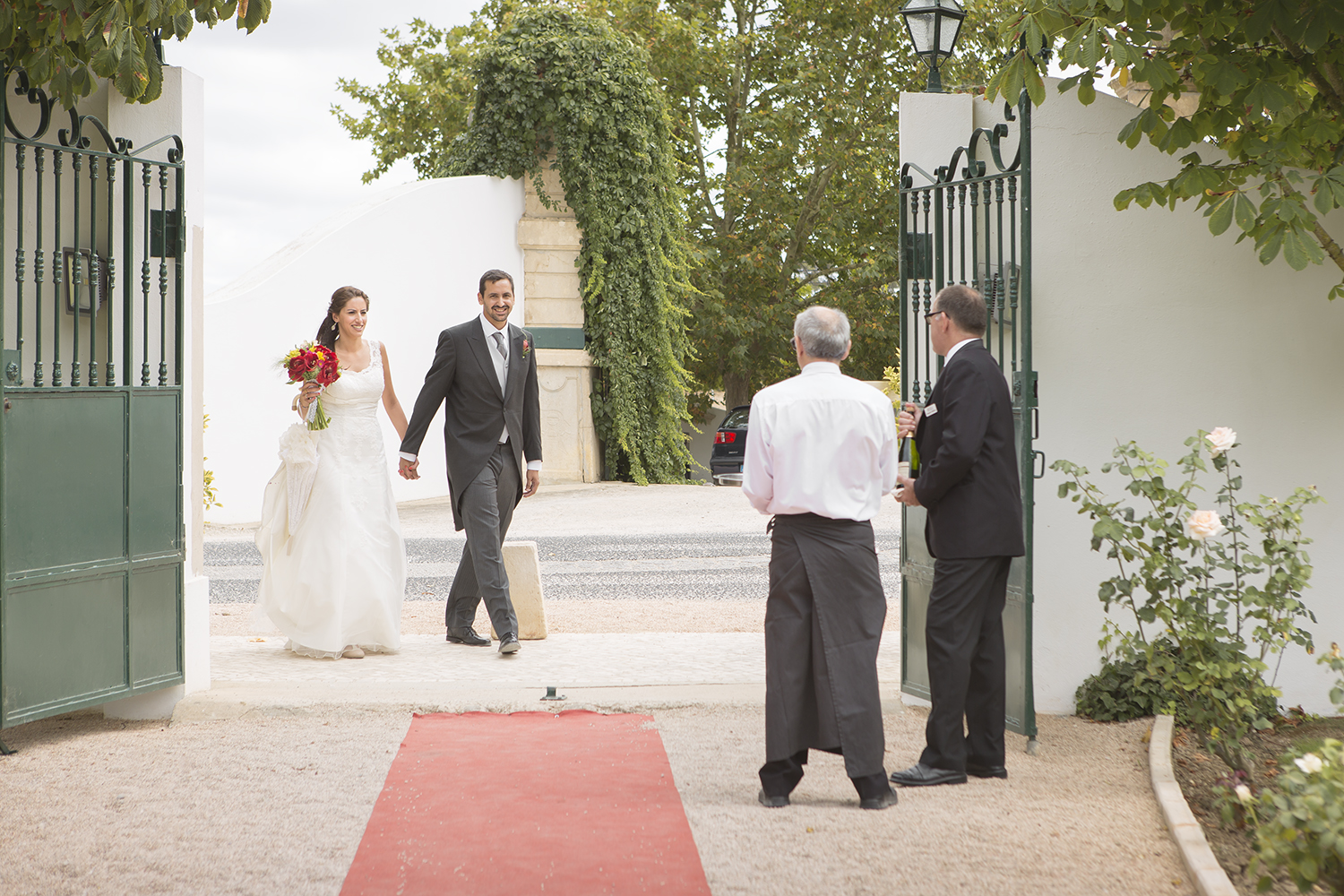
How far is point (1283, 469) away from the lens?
552cm

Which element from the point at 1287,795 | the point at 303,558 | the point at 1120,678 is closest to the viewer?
the point at 1287,795

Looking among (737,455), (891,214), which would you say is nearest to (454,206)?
(737,455)

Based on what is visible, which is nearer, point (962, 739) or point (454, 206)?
point (962, 739)

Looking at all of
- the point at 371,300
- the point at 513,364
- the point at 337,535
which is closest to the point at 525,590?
the point at 337,535

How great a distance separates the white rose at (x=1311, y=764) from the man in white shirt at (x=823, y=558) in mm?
1421

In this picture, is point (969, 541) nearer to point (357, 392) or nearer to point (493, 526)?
point (493, 526)

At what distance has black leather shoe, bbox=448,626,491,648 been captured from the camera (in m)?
7.13

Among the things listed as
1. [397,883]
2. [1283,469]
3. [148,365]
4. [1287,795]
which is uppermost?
[148,365]

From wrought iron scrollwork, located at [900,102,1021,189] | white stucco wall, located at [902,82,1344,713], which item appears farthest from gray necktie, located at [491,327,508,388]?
white stucco wall, located at [902,82,1344,713]

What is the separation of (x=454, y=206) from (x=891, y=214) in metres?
11.6

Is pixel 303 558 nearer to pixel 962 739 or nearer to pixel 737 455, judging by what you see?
pixel 962 739

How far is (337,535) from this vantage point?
6613mm

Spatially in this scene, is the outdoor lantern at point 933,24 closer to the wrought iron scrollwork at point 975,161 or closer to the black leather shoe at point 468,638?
the wrought iron scrollwork at point 975,161

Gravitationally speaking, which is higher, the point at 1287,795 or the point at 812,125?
the point at 812,125
